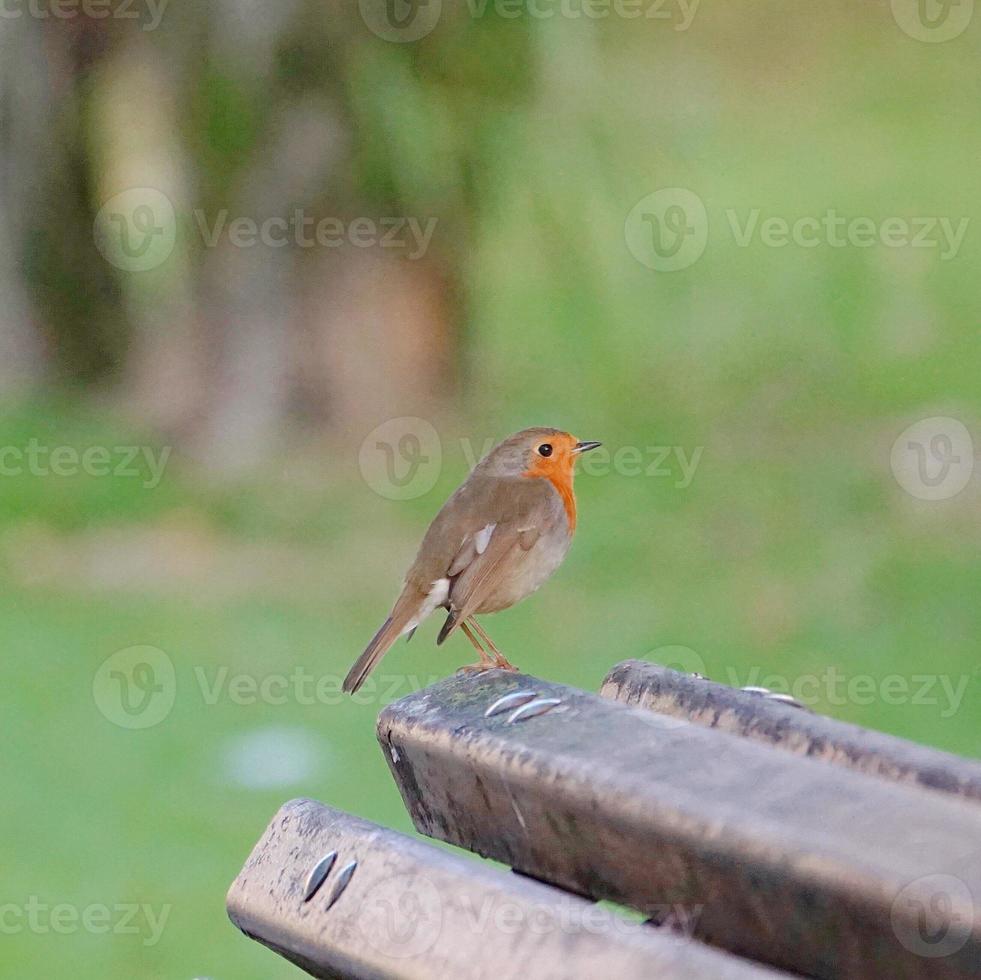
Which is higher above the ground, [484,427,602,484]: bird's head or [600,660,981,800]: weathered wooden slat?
[600,660,981,800]: weathered wooden slat

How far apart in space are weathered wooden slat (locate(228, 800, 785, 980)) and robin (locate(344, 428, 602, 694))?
131 cm

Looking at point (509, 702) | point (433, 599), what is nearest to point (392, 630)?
point (433, 599)

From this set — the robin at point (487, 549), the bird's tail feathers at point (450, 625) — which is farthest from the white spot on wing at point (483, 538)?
the bird's tail feathers at point (450, 625)

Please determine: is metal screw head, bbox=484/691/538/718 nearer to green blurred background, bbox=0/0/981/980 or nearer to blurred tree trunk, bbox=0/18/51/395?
green blurred background, bbox=0/0/981/980

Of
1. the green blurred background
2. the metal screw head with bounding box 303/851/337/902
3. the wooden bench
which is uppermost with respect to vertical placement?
the wooden bench

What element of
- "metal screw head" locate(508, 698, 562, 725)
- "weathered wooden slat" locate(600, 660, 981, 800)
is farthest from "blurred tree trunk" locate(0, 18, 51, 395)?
"metal screw head" locate(508, 698, 562, 725)

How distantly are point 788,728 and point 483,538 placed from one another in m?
1.38

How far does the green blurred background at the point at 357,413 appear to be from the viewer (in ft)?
18.8

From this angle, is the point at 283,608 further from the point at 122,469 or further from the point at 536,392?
the point at 536,392

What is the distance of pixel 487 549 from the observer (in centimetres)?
273

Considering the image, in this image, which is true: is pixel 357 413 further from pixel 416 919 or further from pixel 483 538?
pixel 416 919

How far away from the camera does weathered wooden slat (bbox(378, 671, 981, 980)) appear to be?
1.02 metres

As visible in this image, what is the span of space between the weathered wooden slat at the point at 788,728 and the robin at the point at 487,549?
115cm

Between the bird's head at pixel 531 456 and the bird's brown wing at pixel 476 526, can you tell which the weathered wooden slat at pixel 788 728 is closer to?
the bird's brown wing at pixel 476 526
